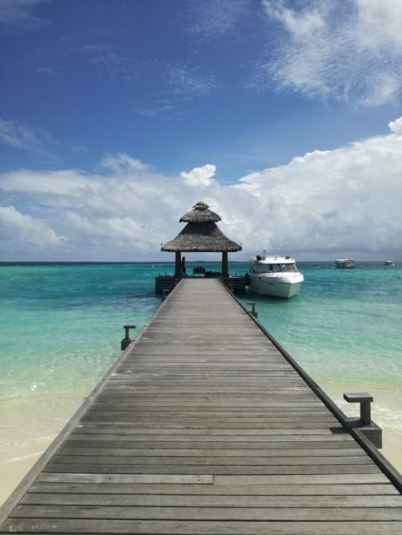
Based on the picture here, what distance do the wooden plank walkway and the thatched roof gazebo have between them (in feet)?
70.6

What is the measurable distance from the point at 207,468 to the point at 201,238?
25.1m

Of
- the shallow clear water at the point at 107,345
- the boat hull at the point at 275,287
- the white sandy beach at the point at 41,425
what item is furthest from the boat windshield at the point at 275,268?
the white sandy beach at the point at 41,425

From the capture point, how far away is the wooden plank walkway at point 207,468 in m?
2.80

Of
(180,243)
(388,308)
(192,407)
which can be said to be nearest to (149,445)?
(192,407)

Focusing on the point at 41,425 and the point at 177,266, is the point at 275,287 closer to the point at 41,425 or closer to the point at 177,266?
the point at 177,266

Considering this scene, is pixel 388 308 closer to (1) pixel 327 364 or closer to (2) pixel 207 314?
(1) pixel 327 364

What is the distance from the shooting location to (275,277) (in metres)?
27.3

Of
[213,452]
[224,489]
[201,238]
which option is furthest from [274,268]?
[224,489]

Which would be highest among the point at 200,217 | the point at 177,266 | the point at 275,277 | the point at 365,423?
the point at 200,217

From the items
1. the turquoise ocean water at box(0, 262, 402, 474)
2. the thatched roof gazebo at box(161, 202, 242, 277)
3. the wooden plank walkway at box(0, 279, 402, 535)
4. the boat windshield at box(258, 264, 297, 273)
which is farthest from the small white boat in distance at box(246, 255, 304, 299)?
the wooden plank walkway at box(0, 279, 402, 535)

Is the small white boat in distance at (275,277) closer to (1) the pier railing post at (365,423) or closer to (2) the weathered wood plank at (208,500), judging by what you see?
(1) the pier railing post at (365,423)

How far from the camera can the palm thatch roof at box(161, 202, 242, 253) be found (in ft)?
89.7

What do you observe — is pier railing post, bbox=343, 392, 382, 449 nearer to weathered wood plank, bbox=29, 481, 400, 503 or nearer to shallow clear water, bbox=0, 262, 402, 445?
weathered wood plank, bbox=29, 481, 400, 503

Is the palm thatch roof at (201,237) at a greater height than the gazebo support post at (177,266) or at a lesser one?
greater
